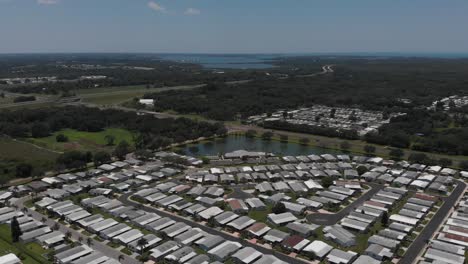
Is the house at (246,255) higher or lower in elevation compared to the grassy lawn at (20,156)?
lower

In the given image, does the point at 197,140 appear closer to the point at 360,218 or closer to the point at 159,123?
the point at 159,123

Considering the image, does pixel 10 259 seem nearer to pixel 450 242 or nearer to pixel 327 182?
pixel 327 182

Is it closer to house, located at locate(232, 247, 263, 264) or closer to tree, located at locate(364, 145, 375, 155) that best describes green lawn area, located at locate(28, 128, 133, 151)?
house, located at locate(232, 247, 263, 264)

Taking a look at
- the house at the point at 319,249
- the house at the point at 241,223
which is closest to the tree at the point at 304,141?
the house at the point at 241,223

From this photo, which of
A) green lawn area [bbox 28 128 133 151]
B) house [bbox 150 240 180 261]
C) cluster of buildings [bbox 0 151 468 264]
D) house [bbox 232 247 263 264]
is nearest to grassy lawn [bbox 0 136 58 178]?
green lawn area [bbox 28 128 133 151]

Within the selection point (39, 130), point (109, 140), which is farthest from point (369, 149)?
point (39, 130)

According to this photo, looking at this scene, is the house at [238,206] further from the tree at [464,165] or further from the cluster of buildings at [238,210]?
the tree at [464,165]
